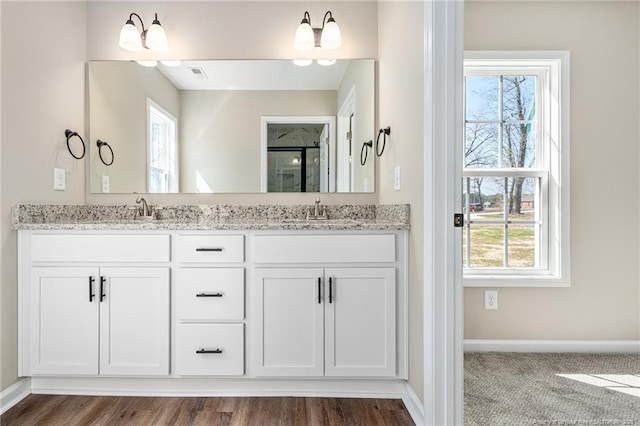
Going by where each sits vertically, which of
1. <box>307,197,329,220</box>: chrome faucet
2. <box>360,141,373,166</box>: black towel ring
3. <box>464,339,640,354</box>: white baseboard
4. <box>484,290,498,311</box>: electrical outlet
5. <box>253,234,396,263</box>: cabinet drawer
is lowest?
<box>464,339,640,354</box>: white baseboard

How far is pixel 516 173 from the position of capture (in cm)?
256

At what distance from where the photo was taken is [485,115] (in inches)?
102

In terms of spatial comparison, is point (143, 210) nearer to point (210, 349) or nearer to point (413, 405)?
point (210, 349)

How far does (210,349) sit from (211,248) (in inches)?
19.2

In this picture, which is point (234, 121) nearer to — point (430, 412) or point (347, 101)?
point (347, 101)

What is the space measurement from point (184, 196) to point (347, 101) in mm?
1211

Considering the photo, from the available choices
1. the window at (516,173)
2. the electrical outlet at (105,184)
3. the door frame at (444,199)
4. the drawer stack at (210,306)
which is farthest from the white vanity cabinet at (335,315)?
the electrical outlet at (105,184)

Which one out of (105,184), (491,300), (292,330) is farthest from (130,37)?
(491,300)

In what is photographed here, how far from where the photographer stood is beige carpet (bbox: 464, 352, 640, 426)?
1.75 meters

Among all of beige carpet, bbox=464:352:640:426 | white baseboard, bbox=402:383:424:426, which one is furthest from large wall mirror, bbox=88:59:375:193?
beige carpet, bbox=464:352:640:426

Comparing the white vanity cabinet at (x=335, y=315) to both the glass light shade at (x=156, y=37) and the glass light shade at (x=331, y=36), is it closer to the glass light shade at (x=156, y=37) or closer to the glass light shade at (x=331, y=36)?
the glass light shade at (x=331, y=36)

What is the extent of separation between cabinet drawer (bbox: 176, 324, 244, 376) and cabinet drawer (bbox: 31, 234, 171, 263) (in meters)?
0.39

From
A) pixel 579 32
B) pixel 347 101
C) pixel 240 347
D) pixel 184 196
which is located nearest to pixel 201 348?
pixel 240 347

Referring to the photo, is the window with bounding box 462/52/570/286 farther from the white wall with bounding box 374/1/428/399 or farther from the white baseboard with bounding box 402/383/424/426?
the white baseboard with bounding box 402/383/424/426
